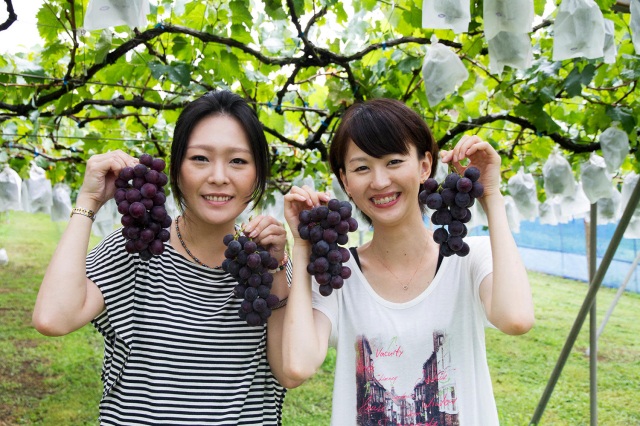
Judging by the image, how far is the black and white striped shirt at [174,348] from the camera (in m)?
1.35

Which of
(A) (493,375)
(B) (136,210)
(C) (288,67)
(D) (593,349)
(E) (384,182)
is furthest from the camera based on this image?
(A) (493,375)

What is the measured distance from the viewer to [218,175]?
53.7 inches

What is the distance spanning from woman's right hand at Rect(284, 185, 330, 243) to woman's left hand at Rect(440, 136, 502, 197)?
0.32m

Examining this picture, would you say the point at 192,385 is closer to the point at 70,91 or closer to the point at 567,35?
the point at 567,35

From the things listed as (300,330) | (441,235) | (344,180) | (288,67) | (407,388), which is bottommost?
(407,388)

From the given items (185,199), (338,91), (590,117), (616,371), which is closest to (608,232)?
(616,371)

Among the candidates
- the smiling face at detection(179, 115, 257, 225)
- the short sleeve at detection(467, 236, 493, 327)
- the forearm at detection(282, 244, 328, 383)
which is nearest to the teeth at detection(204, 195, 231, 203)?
the smiling face at detection(179, 115, 257, 225)

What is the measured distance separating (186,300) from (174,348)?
4.9 inches

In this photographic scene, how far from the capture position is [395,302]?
1453mm

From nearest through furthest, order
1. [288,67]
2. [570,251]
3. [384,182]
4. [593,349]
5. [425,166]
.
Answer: [384,182], [425,166], [288,67], [593,349], [570,251]

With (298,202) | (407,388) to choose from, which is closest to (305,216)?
(298,202)

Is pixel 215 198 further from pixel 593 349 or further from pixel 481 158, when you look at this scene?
pixel 593 349

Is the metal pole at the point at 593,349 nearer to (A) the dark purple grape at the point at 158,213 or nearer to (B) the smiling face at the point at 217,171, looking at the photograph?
(B) the smiling face at the point at 217,171

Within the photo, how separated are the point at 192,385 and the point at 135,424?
0.16 m
